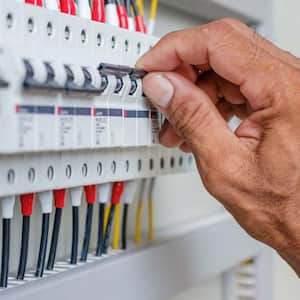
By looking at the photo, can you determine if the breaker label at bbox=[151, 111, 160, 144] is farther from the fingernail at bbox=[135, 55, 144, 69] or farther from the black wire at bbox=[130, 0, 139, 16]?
the black wire at bbox=[130, 0, 139, 16]

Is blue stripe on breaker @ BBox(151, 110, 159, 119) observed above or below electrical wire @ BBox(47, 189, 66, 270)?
above

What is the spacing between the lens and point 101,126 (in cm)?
60

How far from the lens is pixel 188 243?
0.92m

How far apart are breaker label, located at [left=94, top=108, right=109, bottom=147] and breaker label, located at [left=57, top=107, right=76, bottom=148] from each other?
0.04 metres

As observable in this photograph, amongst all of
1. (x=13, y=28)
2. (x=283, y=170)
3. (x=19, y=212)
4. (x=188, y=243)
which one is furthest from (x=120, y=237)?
(x=13, y=28)

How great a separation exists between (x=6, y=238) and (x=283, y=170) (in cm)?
32

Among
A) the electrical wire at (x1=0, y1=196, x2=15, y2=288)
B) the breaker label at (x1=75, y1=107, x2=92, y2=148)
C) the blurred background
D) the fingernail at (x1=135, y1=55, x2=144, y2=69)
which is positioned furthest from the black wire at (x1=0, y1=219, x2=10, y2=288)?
the blurred background

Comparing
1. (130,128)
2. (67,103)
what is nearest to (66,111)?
(67,103)

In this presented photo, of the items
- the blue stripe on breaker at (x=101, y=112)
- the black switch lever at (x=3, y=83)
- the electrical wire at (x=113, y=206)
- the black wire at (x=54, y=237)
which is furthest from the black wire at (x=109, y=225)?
the black switch lever at (x=3, y=83)

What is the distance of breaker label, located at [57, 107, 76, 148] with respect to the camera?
537mm

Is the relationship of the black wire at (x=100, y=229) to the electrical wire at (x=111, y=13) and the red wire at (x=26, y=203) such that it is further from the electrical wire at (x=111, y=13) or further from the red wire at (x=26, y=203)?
the electrical wire at (x=111, y=13)

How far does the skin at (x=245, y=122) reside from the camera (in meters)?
0.63

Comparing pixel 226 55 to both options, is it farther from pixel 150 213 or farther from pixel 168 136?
pixel 150 213

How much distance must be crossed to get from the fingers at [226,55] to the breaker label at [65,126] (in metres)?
0.16
